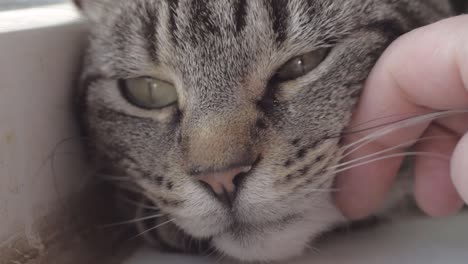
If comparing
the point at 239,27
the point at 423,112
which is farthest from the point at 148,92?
the point at 423,112

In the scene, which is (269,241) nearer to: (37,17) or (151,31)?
(151,31)

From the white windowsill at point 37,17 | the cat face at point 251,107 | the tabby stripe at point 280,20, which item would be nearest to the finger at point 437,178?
the cat face at point 251,107

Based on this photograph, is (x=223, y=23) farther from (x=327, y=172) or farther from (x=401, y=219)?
(x=401, y=219)

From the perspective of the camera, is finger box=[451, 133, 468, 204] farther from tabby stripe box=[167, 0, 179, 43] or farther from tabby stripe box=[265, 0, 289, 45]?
tabby stripe box=[167, 0, 179, 43]

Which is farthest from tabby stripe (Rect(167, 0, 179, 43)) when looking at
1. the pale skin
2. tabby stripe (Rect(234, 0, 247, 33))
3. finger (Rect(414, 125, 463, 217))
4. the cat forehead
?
finger (Rect(414, 125, 463, 217))

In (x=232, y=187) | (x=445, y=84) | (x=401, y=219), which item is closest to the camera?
(x=445, y=84)

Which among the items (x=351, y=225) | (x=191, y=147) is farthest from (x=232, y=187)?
(x=351, y=225)
